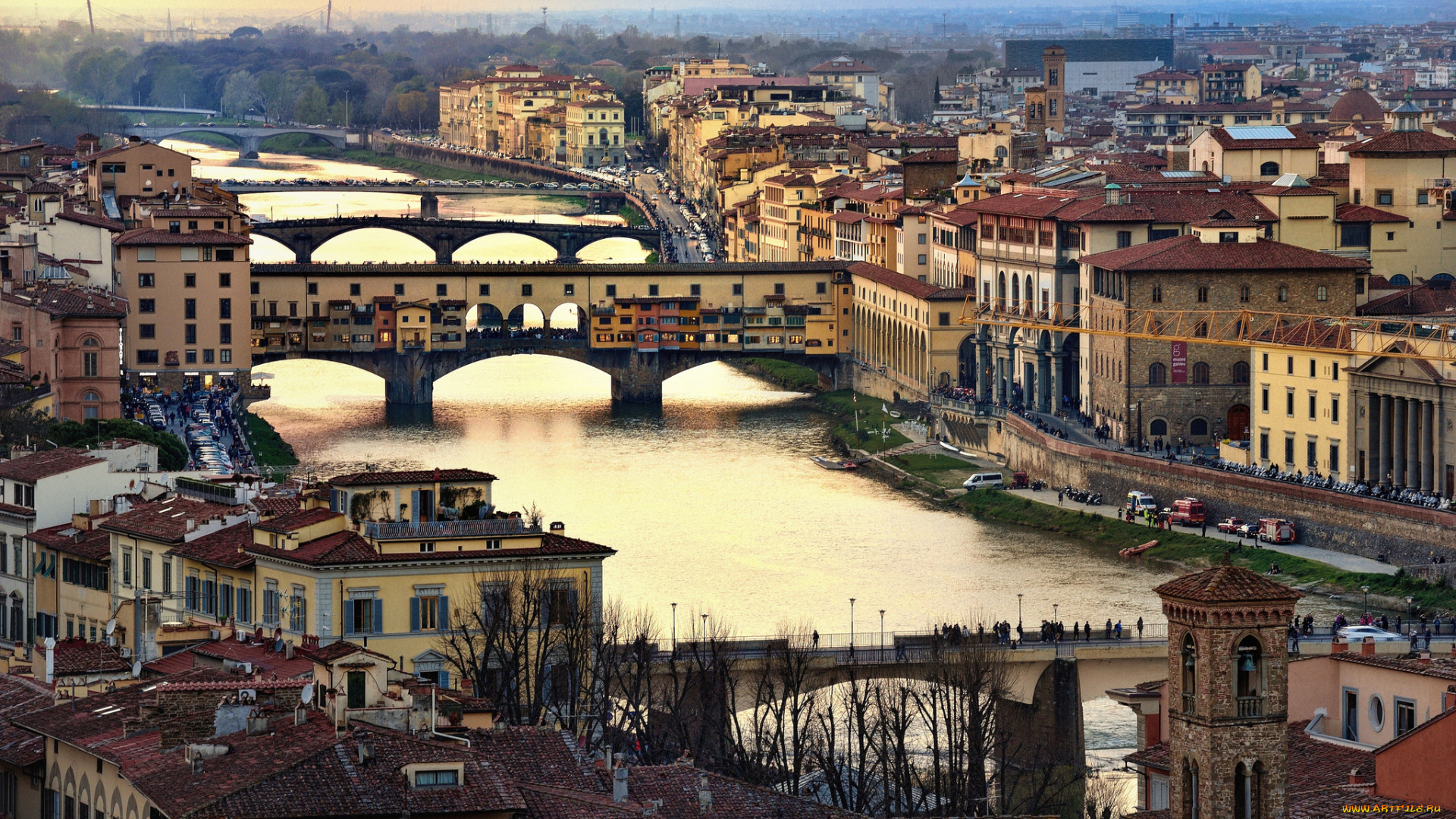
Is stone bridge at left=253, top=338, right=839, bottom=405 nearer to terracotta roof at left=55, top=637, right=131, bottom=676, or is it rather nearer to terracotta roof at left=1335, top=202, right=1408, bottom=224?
terracotta roof at left=1335, top=202, right=1408, bottom=224

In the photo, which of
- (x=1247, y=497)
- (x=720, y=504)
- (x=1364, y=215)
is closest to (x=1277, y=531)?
(x=1247, y=497)

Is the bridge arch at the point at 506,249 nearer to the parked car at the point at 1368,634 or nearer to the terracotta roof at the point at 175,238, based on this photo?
the terracotta roof at the point at 175,238

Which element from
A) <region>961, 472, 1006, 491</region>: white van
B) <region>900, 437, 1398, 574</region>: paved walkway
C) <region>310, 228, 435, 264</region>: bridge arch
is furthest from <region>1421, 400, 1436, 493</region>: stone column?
<region>310, 228, 435, 264</region>: bridge arch

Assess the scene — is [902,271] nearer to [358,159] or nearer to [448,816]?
[448,816]

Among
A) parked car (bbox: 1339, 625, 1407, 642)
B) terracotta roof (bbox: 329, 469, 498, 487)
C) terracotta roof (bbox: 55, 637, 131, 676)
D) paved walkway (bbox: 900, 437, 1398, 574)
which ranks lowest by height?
paved walkway (bbox: 900, 437, 1398, 574)

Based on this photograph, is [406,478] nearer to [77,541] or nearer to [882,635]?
[77,541]

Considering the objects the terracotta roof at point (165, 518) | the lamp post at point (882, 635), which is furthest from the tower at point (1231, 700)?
the lamp post at point (882, 635)

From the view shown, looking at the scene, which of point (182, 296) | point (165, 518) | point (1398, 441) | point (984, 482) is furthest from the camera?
point (182, 296)
